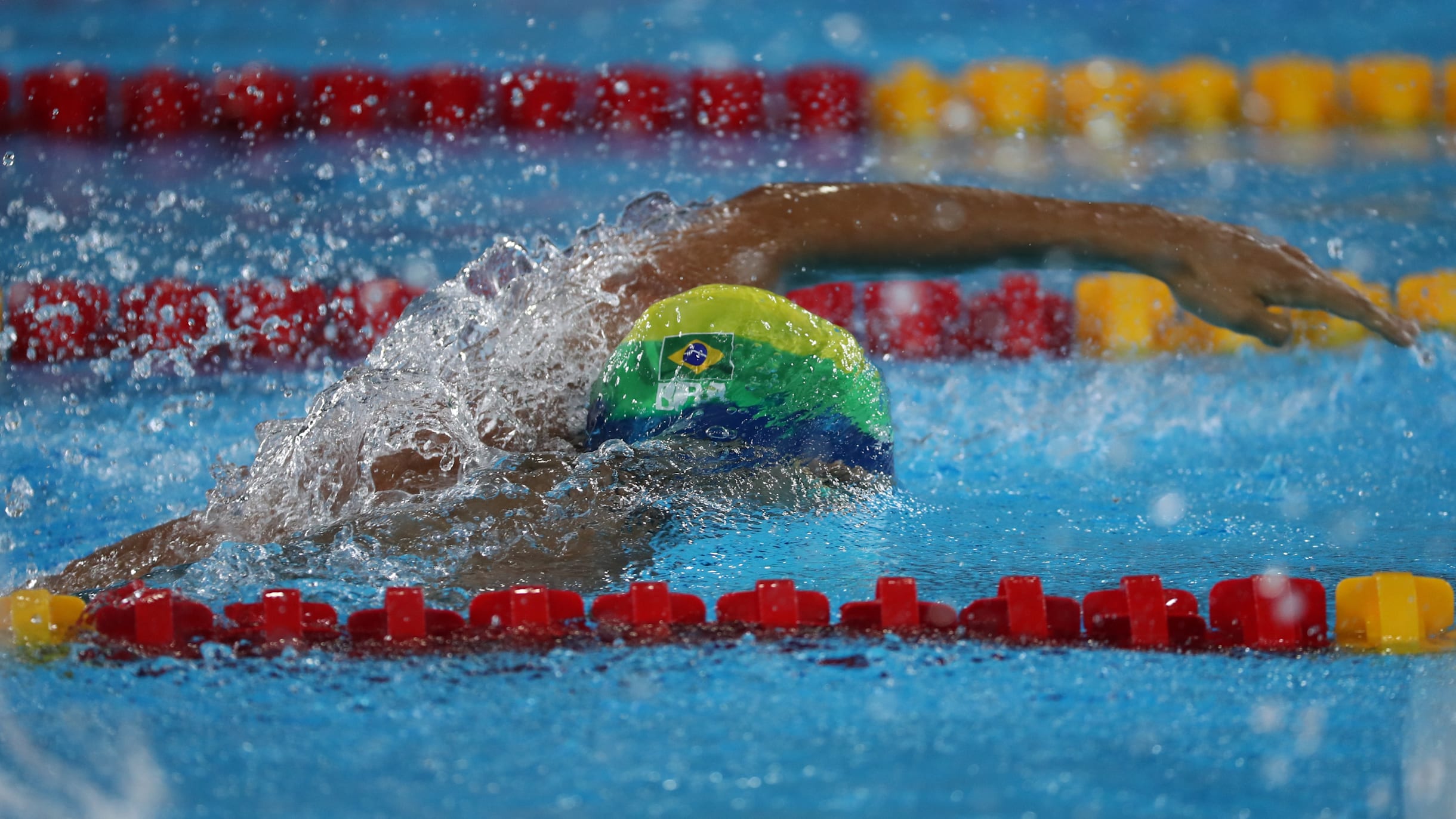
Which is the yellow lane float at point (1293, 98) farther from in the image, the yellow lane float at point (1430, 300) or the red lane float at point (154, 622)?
the red lane float at point (154, 622)

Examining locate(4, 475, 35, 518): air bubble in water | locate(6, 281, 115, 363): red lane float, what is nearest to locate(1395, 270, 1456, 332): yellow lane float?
locate(4, 475, 35, 518): air bubble in water

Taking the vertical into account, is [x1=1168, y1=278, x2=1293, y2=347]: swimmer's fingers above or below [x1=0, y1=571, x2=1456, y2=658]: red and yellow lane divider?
above

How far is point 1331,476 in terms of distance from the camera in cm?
275

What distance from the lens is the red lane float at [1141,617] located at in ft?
4.72

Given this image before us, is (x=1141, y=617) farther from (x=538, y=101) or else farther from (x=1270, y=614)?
(x=538, y=101)

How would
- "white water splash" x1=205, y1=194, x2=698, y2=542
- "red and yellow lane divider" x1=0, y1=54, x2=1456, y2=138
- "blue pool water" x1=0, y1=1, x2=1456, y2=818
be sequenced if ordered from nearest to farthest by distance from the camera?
1. "blue pool water" x1=0, y1=1, x2=1456, y2=818
2. "white water splash" x1=205, y1=194, x2=698, y2=542
3. "red and yellow lane divider" x1=0, y1=54, x2=1456, y2=138

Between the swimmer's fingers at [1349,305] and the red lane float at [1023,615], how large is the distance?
745 mm

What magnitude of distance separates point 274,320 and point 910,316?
2123mm

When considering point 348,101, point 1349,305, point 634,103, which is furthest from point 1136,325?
point 348,101

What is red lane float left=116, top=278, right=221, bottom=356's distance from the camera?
4223mm

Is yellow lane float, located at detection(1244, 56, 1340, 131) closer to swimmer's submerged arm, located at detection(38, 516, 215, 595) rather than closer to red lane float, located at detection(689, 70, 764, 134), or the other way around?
red lane float, located at detection(689, 70, 764, 134)

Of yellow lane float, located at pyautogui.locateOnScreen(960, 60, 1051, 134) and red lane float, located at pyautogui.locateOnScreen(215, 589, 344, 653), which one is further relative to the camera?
yellow lane float, located at pyautogui.locateOnScreen(960, 60, 1051, 134)

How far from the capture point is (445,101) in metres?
5.24

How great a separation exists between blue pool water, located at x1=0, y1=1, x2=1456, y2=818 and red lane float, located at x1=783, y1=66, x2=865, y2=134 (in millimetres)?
157
